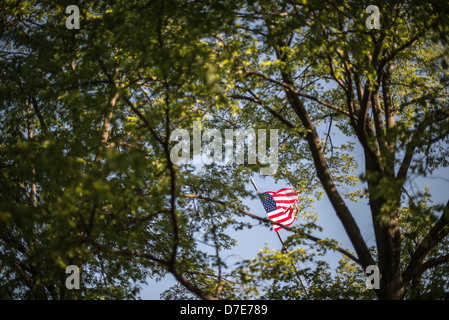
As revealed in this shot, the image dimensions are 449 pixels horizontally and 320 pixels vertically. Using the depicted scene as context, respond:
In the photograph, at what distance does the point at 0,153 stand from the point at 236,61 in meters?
4.83

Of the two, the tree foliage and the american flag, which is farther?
the american flag

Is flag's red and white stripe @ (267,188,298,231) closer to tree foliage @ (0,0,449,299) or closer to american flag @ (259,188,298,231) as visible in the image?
american flag @ (259,188,298,231)

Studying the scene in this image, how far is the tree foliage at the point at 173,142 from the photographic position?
4926mm

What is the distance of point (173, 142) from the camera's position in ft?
27.5

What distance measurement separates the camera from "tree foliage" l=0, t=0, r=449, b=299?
16.2ft

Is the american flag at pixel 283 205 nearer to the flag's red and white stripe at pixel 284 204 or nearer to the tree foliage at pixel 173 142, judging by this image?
the flag's red and white stripe at pixel 284 204

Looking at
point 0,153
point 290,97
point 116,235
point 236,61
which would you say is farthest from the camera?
point 290,97

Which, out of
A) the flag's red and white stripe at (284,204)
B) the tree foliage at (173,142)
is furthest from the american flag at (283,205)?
the tree foliage at (173,142)

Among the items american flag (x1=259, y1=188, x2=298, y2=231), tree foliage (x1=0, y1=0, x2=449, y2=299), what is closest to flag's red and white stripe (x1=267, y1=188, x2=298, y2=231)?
american flag (x1=259, y1=188, x2=298, y2=231)

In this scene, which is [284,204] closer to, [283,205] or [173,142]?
[283,205]

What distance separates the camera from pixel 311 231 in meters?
7.43
